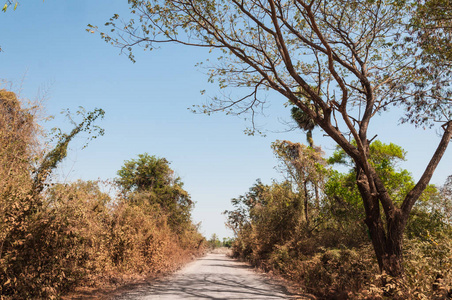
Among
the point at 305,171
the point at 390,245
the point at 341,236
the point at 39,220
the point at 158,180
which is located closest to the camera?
the point at 39,220

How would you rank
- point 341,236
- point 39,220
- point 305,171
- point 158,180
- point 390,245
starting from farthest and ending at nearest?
1. point 158,180
2. point 305,171
3. point 341,236
4. point 390,245
5. point 39,220

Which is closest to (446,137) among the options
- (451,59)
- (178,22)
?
(451,59)

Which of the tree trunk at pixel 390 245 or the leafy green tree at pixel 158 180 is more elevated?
the leafy green tree at pixel 158 180

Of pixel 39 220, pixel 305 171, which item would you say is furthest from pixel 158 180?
pixel 39 220

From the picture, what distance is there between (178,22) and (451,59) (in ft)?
28.2

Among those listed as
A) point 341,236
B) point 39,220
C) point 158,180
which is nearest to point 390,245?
point 341,236

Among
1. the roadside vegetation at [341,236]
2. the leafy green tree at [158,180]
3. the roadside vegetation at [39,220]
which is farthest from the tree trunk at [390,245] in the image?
the leafy green tree at [158,180]

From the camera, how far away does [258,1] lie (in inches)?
346

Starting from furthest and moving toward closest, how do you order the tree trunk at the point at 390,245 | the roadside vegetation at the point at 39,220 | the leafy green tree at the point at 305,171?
the leafy green tree at the point at 305,171 → the tree trunk at the point at 390,245 → the roadside vegetation at the point at 39,220

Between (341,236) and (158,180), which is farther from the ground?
(158,180)

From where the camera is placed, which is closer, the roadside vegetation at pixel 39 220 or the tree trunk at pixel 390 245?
the roadside vegetation at pixel 39 220

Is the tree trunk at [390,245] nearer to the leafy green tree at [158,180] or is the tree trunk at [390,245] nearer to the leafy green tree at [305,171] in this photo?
the leafy green tree at [305,171]

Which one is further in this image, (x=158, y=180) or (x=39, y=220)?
(x=158, y=180)

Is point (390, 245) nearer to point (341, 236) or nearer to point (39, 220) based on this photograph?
point (341, 236)
